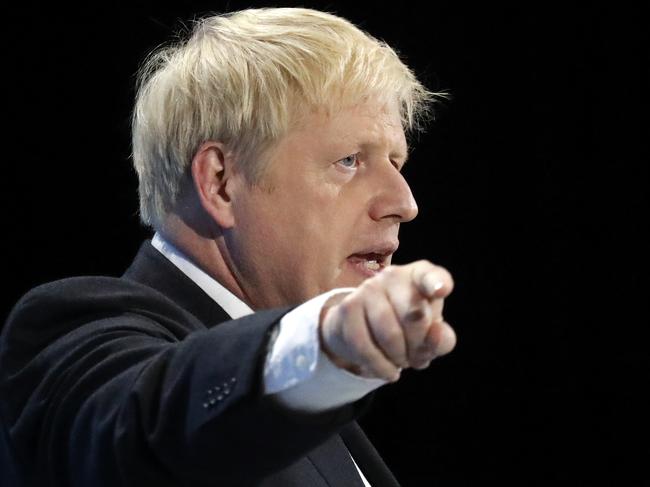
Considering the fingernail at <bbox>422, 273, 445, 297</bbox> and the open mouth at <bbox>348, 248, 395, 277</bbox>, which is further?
the open mouth at <bbox>348, 248, 395, 277</bbox>

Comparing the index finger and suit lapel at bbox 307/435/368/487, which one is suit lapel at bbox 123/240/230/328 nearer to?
→ suit lapel at bbox 307/435/368/487

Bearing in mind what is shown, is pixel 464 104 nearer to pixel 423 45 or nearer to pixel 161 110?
pixel 423 45

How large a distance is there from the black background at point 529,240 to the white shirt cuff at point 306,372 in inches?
78.2

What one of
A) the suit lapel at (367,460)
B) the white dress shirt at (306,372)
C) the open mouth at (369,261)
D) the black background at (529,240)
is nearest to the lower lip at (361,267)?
the open mouth at (369,261)

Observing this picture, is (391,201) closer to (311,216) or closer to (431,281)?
(311,216)

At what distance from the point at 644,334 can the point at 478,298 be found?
48 centimetres

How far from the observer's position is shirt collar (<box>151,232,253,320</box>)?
5.21 feet

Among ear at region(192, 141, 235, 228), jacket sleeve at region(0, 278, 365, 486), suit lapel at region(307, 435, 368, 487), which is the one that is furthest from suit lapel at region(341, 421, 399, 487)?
jacket sleeve at region(0, 278, 365, 486)

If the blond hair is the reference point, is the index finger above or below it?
below

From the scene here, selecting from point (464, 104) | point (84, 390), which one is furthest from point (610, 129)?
point (84, 390)

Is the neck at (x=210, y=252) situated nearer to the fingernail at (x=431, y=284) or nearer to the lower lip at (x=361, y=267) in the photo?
the lower lip at (x=361, y=267)

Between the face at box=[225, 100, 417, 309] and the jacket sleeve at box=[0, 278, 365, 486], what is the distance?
388 mm

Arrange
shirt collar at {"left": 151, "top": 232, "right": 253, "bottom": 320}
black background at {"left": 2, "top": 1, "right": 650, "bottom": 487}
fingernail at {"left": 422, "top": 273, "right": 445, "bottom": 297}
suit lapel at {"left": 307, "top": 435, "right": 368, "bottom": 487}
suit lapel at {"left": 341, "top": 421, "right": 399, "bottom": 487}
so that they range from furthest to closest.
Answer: black background at {"left": 2, "top": 1, "right": 650, "bottom": 487}, suit lapel at {"left": 341, "top": 421, "right": 399, "bottom": 487}, shirt collar at {"left": 151, "top": 232, "right": 253, "bottom": 320}, suit lapel at {"left": 307, "top": 435, "right": 368, "bottom": 487}, fingernail at {"left": 422, "top": 273, "right": 445, "bottom": 297}

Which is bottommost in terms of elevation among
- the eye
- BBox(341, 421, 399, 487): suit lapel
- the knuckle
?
BBox(341, 421, 399, 487): suit lapel
